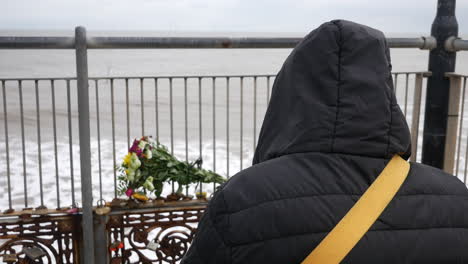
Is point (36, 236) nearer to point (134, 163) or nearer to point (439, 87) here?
point (134, 163)

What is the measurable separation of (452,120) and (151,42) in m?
2.74

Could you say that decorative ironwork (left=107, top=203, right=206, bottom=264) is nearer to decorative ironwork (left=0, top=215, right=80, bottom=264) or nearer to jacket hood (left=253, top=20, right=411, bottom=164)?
decorative ironwork (left=0, top=215, right=80, bottom=264)

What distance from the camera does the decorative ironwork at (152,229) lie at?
4086 millimetres

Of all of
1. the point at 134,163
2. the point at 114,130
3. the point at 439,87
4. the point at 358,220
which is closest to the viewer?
the point at 358,220

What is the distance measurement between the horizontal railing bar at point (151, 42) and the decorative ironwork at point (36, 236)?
116 cm

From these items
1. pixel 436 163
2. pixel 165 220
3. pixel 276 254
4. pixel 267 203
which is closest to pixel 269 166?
pixel 267 203

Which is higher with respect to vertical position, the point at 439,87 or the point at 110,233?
the point at 439,87

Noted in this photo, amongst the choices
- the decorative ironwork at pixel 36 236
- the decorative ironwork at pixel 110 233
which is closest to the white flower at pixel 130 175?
the decorative ironwork at pixel 110 233

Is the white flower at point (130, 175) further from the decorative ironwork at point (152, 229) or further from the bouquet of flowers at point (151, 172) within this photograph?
the decorative ironwork at point (152, 229)

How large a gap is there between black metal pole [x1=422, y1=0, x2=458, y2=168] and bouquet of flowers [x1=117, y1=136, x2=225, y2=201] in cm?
200

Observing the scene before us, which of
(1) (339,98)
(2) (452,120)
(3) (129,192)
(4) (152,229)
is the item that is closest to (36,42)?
(3) (129,192)

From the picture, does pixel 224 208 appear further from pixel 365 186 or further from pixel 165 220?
pixel 165 220

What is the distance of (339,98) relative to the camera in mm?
1457

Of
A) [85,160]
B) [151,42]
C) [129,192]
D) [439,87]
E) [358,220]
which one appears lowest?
[129,192]
